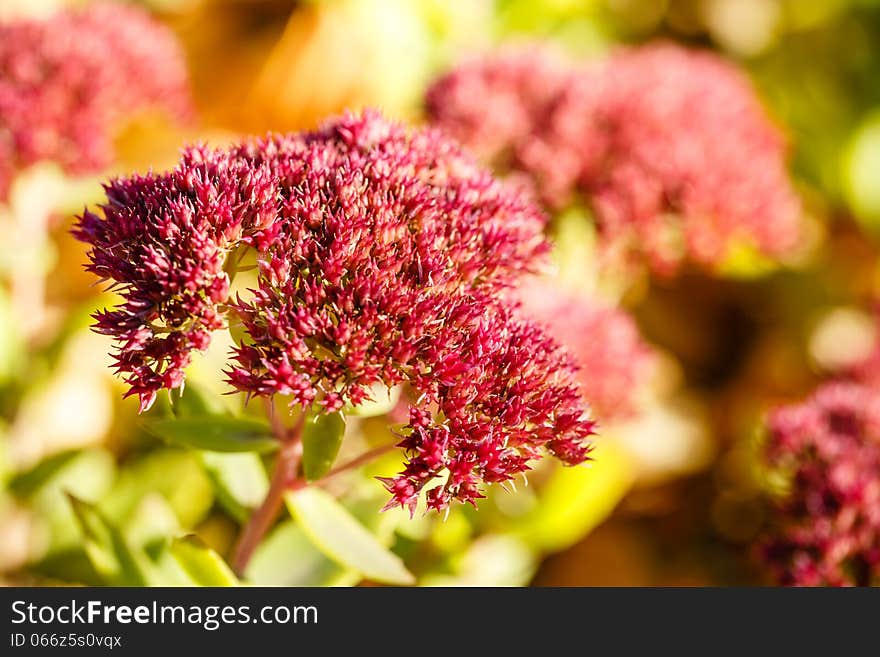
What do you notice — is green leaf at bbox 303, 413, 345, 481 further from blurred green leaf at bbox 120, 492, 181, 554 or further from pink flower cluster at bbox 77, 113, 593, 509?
blurred green leaf at bbox 120, 492, 181, 554

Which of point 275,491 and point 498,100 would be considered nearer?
point 275,491

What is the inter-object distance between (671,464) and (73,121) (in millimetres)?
1276

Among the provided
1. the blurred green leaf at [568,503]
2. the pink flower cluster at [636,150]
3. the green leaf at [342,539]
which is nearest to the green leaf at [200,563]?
the green leaf at [342,539]

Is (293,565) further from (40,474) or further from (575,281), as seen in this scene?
(575,281)

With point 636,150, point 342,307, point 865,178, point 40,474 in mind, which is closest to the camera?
point 342,307

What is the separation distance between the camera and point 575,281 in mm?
1446

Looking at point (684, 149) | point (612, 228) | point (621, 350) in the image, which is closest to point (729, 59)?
point (684, 149)

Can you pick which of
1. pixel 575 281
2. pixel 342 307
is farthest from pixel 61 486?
pixel 575 281

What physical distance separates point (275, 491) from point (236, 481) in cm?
12

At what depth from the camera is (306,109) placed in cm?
187

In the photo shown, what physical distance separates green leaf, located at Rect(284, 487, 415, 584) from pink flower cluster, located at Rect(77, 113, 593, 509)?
174 millimetres

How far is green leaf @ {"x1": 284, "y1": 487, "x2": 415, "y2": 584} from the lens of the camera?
86cm

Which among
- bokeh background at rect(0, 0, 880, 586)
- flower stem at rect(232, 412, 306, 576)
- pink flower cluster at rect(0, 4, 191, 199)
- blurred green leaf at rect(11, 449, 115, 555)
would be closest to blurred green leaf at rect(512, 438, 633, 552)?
bokeh background at rect(0, 0, 880, 586)
